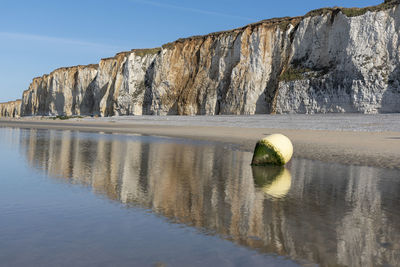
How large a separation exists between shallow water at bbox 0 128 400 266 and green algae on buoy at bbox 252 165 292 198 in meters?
0.03

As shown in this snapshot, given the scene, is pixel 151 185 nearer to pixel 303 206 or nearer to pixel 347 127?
pixel 303 206

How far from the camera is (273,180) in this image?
29.5 ft

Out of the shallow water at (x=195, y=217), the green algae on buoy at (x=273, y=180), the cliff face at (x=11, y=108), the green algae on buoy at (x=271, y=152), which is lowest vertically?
the shallow water at (x=195, y=217)

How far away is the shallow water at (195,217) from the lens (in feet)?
12.7

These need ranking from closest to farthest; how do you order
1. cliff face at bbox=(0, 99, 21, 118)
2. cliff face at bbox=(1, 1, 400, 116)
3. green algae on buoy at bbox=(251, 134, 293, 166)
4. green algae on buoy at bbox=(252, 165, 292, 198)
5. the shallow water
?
the shallow water, green algae on buoy at bbox=(252, 165, 292, 198), green algae on buoy at bbox=(251, 134, 293, 166), cliff face at bbox=(1, 1, 400, 116), cliff face at bbox=(0, 99, 21, 118)

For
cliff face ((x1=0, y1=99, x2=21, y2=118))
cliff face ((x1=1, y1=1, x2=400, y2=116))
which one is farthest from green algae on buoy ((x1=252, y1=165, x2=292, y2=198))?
cliff face ((x1=0, y1=99, x2=21, y2=118))

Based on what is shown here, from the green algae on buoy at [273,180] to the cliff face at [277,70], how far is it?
27102mm

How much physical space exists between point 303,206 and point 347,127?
2785 cm

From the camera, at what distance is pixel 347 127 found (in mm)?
31750

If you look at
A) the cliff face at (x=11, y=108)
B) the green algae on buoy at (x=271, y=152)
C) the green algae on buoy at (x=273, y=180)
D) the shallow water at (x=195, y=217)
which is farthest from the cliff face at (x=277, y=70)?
the cliff face at (x=11, y=108)

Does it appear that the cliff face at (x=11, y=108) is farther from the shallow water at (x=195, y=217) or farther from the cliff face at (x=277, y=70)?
the shallow water at (x=195, y=217)

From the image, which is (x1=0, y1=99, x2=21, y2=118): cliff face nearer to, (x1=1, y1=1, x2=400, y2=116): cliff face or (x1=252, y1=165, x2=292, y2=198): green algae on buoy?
(x1=1, y1=1, x2=400, y2=116): cliff face

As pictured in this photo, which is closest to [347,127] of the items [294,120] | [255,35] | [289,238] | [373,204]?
[294,120]

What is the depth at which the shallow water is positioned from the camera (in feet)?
12.7
